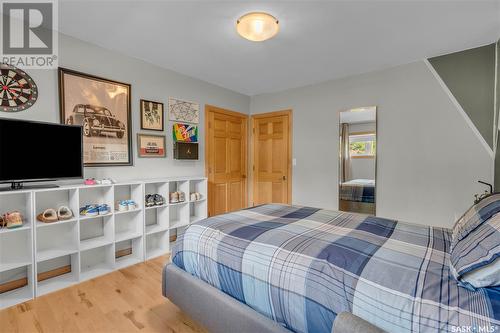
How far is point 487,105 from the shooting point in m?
2.56

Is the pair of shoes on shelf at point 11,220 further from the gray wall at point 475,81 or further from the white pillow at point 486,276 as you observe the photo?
the gray wall at point 475,81

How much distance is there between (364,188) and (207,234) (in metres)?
2.59

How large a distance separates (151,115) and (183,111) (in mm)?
→ 507

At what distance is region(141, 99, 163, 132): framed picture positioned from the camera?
302cm

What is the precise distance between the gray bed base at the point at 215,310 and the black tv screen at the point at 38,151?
1.44 metres

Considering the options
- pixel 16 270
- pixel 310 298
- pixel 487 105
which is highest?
pixel 487 105

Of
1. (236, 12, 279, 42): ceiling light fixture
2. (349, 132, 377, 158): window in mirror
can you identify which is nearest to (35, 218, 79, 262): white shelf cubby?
(236, 12, 279, 42): ceiling light fixture

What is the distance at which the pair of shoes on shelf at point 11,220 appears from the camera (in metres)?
1.91

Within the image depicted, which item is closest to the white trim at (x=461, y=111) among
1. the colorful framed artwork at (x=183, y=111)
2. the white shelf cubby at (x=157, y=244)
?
the colorful framed artwork at (x=183, y=111)

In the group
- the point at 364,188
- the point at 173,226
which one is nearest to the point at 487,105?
the point at 364,188

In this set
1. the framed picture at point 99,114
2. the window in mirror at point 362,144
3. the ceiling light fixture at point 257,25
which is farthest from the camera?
the window in mirror at point 362,144

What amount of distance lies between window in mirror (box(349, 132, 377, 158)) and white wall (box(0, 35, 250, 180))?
7.08 ft

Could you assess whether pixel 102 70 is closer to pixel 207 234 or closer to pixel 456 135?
pixel 207 234

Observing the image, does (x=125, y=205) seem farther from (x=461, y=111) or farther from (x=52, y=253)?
(x=461, y=111)
